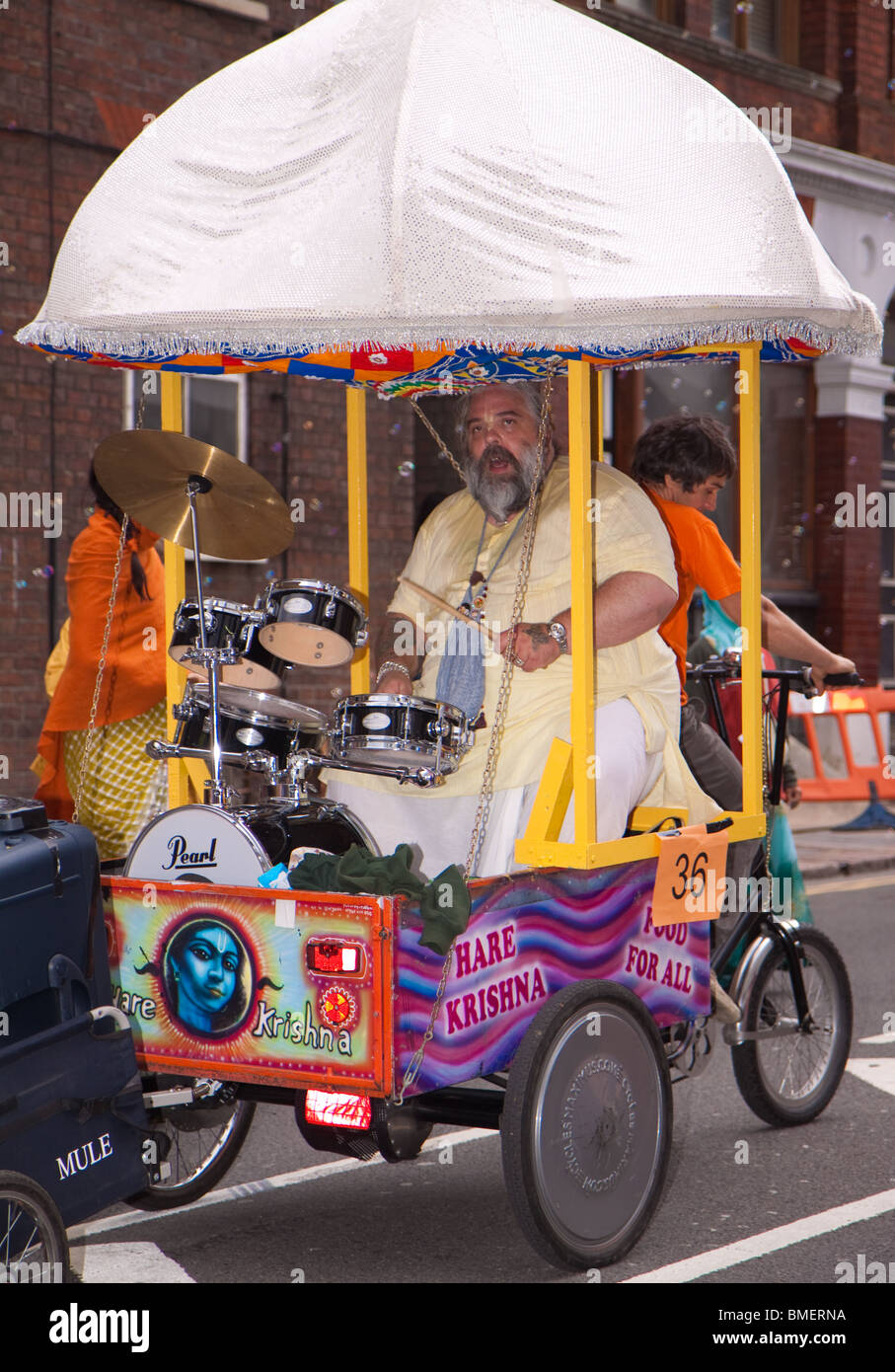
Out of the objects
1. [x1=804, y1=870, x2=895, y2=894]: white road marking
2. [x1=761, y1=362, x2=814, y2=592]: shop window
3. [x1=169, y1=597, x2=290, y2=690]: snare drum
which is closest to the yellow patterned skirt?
[x1=169, y1=597, x2=290, y2=690]: snare drum

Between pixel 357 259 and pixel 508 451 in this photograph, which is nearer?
pixel 357 259

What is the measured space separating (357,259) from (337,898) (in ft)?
4.76

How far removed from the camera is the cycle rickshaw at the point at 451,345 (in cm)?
396

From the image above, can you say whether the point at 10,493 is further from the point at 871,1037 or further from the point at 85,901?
the point at 85,901

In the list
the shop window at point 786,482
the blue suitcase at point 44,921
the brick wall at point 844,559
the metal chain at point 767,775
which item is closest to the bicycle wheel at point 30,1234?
the blue suitcase at point 44,921

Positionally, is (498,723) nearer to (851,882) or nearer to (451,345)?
(451,345)

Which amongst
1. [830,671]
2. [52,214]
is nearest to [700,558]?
[830,671]

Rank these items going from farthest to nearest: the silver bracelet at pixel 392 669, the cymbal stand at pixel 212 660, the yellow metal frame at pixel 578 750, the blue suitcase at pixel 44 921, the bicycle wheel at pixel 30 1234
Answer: the silver bracelet at pixel 392 669 < the cymbal stand at pixel 212 660 < the yellow metal frame at pixel 578 750 < the blue suitcase at pixel 44 921 < the bicycle wheel at pixel 30 1234

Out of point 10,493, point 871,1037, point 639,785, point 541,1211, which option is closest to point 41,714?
point 10,493

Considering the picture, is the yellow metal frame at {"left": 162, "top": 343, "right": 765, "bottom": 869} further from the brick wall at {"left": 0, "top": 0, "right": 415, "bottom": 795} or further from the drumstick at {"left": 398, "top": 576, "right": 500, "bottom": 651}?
the brick wall at {"left": 0, "top": 0, "right": 415, "bottom": 795}

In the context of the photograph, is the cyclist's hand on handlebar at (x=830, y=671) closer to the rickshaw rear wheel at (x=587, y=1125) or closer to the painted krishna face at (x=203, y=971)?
the rickshaw rear wheel at (x=587, y=1125)

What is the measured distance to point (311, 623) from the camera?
4688 mm

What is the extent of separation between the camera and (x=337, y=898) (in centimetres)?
390

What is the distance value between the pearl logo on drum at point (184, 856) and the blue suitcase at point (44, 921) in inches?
18.5
